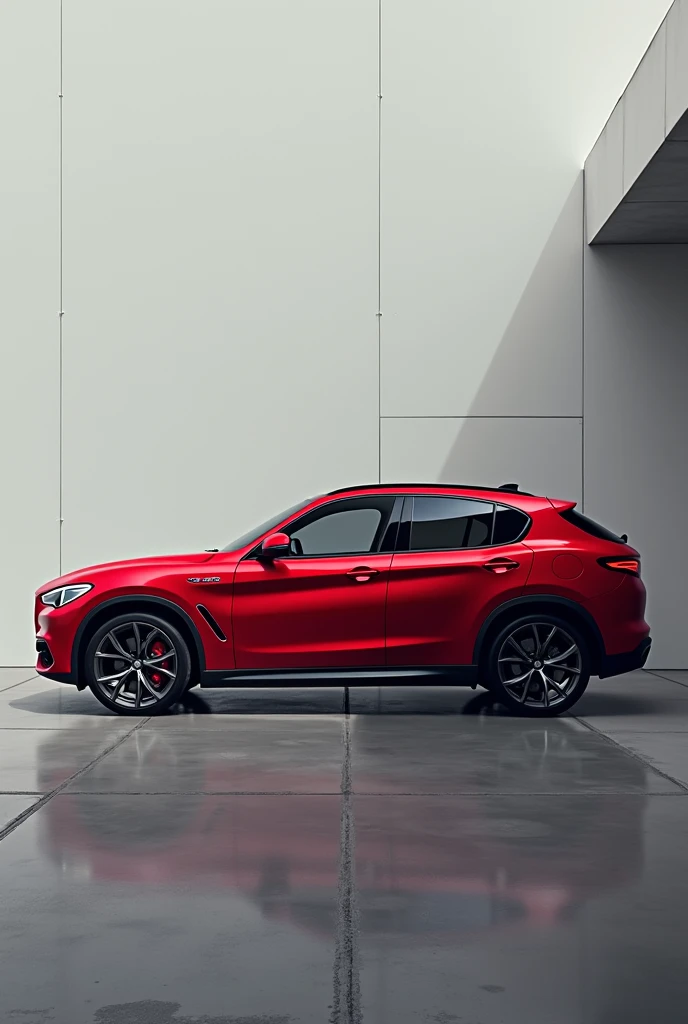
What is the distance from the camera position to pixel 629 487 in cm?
1293

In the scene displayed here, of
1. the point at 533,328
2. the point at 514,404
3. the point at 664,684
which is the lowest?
the point at 664,684

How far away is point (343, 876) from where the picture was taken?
14.9 feet

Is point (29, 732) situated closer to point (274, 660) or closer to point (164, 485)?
point (274, 660)

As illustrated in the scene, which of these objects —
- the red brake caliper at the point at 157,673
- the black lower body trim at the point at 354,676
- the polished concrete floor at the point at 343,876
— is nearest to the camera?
the polished concrete floor at the point at 343,876

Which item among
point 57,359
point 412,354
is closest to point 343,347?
point 412,354

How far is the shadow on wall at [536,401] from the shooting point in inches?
509

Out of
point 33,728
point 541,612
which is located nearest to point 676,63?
point 541,612

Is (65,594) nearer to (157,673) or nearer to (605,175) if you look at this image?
(157,673)

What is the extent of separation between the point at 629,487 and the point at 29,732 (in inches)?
285

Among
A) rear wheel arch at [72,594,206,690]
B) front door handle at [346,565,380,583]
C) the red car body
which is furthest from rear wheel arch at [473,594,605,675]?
rear wheel arch at [72,594,206,690]

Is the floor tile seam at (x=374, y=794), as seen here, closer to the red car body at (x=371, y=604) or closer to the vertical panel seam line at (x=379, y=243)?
the red car body at (x=371, y=604)

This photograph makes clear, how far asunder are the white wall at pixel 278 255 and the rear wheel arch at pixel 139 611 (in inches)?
151

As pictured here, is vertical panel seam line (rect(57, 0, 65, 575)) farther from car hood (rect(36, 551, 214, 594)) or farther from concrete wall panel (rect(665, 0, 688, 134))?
concrete wall panel (rect(665, 0, 688, 134))

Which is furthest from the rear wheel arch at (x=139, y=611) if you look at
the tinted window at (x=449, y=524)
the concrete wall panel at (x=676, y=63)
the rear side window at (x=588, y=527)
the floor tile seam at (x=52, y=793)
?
the concrete wall panel at (x=676, y=63)
